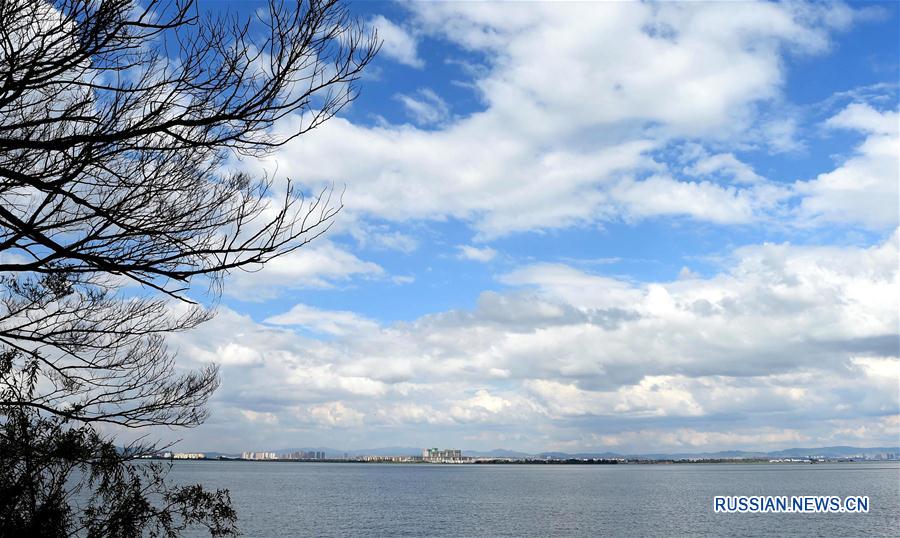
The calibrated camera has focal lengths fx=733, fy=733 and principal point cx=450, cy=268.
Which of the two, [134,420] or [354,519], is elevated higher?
[134,420]

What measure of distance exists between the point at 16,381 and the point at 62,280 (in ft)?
7.48

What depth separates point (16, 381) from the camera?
11.2 metres

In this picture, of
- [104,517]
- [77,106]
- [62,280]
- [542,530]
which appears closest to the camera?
[77,106]

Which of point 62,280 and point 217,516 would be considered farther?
point 217,516

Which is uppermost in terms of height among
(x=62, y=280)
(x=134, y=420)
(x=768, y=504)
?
(x=62, y=280)

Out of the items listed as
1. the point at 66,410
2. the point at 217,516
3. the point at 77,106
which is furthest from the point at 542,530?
the point at 77,106

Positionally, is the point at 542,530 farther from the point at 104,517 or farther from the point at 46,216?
the point at 46,216

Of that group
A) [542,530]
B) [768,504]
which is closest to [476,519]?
[542,530]

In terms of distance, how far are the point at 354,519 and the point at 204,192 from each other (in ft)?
243

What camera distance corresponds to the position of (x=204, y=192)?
350 inches

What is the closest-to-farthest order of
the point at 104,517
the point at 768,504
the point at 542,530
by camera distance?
the point at 104,517 → the point at 542,530 → the point at 768,504

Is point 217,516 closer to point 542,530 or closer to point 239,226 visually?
point 239,226

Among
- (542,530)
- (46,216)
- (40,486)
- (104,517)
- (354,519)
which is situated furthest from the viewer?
(354,519)

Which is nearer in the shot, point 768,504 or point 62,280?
point 62,280
